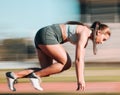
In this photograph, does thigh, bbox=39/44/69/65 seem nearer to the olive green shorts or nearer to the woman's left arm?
the olive green shorts

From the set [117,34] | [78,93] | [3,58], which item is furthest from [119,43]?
[78,93]

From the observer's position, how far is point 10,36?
30969 mm

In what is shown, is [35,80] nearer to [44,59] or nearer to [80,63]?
[44,59]

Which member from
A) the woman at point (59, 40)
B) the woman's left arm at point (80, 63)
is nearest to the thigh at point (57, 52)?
the woman at point (59, 40)

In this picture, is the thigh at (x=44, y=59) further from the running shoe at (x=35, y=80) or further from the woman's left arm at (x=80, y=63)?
the woman's left arm at (x=80, y=63)

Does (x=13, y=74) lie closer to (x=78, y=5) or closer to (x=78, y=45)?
(x=78, y=45)

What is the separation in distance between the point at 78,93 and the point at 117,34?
20.9 m

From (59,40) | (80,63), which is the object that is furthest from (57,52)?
(80,63)

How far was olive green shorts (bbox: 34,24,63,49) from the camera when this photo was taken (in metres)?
6.72

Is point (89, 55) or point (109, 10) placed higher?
point (109, 10)

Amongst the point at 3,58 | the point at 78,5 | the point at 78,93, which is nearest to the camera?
the point at 78,93

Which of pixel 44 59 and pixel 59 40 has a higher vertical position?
pixel 59 40

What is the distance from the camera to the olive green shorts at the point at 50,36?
265 inches

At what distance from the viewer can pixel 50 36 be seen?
22.1 feet
